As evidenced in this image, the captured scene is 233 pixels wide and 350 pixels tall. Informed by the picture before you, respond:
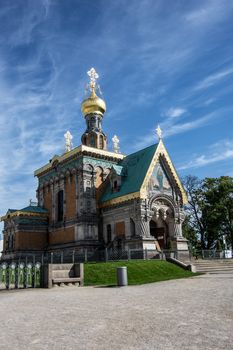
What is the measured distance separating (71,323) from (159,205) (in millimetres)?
24361

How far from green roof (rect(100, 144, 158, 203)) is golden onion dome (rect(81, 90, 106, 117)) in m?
7.62

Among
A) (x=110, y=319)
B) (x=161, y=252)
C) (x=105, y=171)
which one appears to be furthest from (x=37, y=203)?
(x=110, y=319)

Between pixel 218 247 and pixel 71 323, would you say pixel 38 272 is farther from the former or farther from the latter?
pixel 218 247

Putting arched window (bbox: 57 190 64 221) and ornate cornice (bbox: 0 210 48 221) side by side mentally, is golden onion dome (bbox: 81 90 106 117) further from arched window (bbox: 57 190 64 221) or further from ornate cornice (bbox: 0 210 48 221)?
ornate cornice (bbox: 0 210 48 221)

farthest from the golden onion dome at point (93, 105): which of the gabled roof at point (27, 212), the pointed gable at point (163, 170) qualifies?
the gabled roof at point (27, 212)

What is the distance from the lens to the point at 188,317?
7703 millimetres

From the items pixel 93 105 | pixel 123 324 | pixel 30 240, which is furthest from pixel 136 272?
pixel 93 105

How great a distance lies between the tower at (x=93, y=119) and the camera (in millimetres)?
39150

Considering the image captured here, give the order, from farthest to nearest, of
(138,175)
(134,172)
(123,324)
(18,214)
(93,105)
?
1. (93,105)
2. (18,214)
3. (134,172)
4. (138,175)
5. (123,324)

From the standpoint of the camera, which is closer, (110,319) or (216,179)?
(110,319)

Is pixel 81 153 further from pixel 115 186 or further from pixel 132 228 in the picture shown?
pixel 132 228

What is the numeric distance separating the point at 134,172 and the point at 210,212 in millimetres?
13606

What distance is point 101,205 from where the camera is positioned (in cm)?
3328

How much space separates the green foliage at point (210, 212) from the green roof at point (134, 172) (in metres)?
12.3
